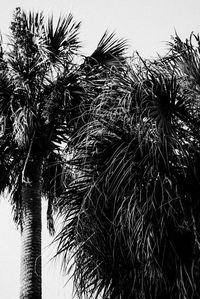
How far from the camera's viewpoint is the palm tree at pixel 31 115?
23.5 feet

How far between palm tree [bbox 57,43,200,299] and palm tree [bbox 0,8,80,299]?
7.42 ft

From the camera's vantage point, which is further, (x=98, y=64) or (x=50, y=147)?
(x=98, y=64)

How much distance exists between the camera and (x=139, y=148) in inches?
184

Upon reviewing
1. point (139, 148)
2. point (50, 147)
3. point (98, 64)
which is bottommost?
point (139, 148)

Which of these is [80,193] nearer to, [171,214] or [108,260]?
[108,260]

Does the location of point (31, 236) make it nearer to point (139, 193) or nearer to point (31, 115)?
point (31, 115)

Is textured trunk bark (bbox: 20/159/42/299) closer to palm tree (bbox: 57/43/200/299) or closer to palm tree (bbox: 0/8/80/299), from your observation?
palm tree (bbox: 0/8/80/299)

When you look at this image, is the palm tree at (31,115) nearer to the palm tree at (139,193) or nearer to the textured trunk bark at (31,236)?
the textured trunk bark at (31,236)

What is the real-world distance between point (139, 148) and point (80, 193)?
0.82 metres

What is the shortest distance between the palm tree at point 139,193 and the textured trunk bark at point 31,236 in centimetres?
202

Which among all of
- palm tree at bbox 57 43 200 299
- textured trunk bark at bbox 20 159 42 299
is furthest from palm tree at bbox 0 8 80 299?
palm tree at bbox 57 43 200 299

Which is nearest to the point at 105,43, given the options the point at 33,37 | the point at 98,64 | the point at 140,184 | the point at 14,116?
the point at 98,64

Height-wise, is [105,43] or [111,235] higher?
[105,43]

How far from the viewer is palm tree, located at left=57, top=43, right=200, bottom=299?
4332mm
